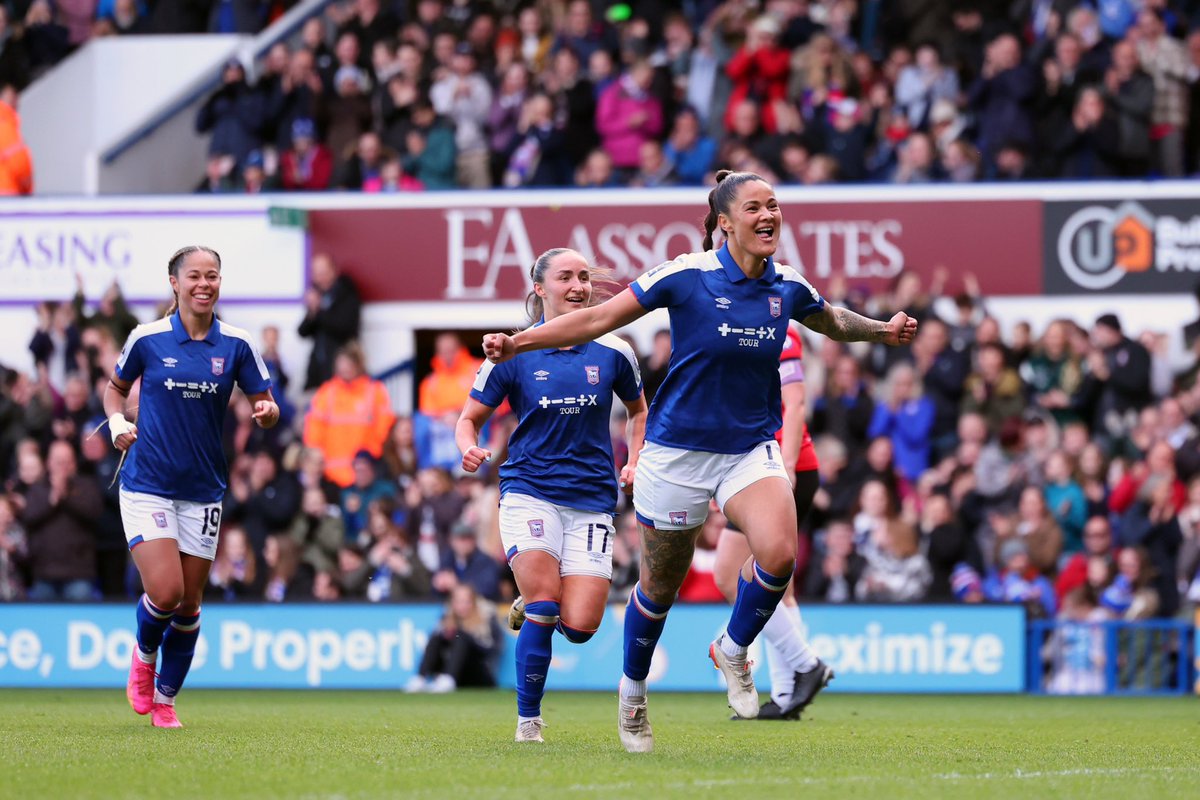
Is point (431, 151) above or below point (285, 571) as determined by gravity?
above

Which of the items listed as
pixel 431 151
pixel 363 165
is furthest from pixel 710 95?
pixel 363 165

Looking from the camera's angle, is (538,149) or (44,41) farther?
(44,41)

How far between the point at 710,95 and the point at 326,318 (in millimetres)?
4808

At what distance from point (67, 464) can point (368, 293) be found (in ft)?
14.0

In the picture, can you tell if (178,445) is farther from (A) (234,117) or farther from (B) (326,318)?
(A) (234,117)

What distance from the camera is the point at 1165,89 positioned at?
65.8 ft

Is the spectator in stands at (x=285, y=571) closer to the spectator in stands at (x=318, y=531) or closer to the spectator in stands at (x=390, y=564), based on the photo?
the spectator in stands at (x=318, y=531)

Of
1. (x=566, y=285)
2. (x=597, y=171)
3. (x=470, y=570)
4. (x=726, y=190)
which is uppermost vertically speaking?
(x=597, y=171)

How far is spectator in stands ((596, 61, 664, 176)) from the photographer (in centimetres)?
2136

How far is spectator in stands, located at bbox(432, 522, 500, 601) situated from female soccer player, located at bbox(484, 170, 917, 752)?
8.62m

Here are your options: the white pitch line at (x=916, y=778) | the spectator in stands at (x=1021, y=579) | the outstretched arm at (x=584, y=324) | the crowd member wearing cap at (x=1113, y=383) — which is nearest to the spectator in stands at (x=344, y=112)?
the crowd member wearing cap at (x=1113, y=383)

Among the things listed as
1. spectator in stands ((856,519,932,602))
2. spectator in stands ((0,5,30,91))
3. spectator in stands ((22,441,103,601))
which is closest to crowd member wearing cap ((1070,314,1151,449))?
spectator in stands ((856,519,932,602))

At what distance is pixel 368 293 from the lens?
21844mm

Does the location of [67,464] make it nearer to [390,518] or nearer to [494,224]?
[390,518]
